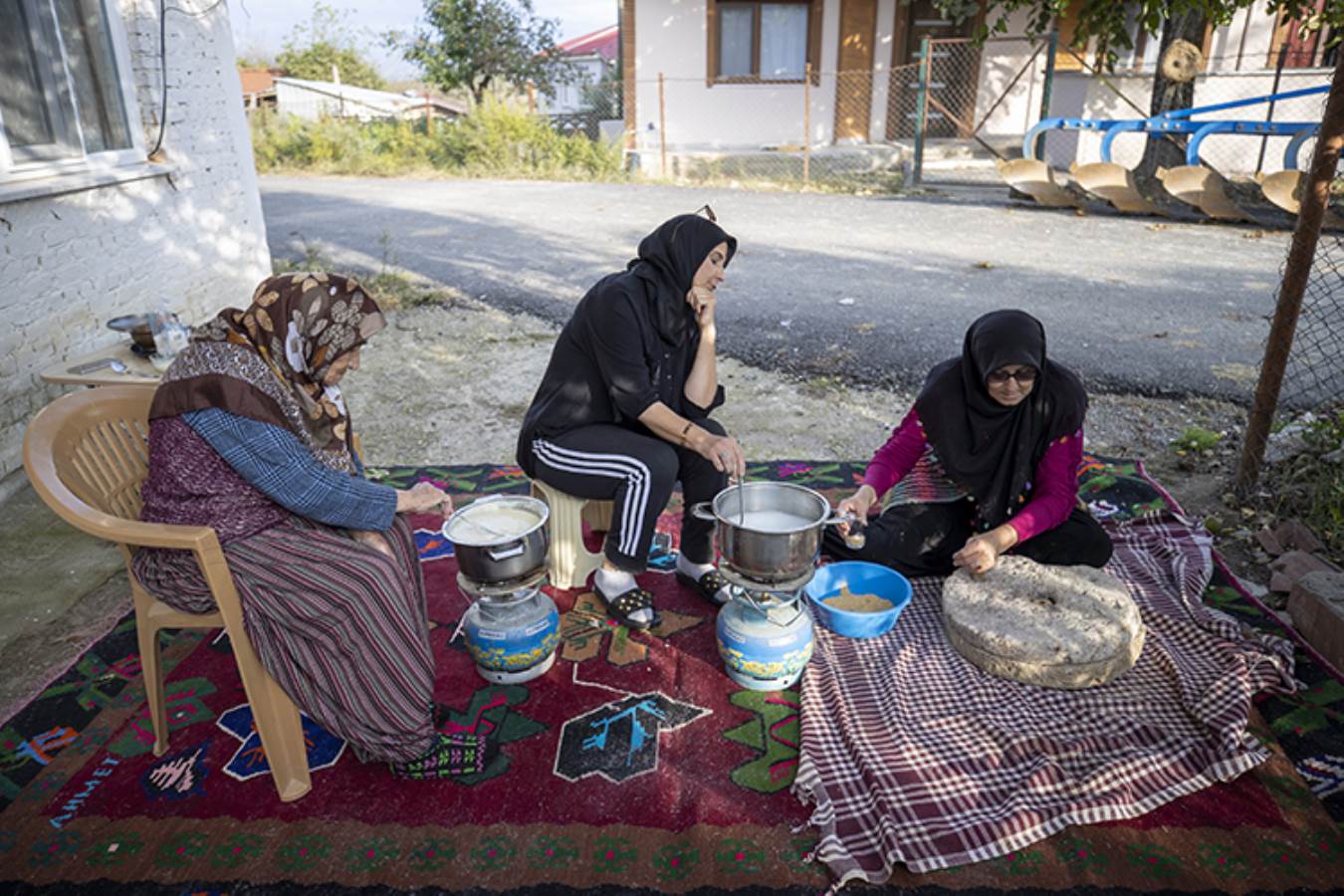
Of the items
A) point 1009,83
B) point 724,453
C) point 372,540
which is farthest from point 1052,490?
point 1009,83

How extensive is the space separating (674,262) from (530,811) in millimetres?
1745

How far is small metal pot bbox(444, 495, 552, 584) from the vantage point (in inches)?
94.3

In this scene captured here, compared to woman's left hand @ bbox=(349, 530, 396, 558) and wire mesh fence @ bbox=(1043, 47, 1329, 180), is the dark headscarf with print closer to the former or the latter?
woman's left hand @ bbox=(349, 530, 396, 558)

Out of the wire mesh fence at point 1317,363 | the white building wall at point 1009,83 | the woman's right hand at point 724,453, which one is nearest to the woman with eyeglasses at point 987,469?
the woman's right hand at point 724,453

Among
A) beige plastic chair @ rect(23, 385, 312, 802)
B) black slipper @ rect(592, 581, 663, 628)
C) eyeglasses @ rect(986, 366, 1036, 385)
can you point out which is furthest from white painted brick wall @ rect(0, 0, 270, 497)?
eyeglasses @ rect(986, 366, 1036, 385)

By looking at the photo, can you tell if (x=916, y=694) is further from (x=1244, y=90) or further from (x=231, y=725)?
(x=1244, y=90)

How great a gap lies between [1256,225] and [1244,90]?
16.1 ft

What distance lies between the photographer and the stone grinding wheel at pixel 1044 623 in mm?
2510

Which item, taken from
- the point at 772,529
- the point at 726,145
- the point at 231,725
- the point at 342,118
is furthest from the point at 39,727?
the point at 342,118

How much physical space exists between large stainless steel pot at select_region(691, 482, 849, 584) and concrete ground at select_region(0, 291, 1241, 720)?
1715 millimetres

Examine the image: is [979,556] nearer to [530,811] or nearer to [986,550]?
[986,550]

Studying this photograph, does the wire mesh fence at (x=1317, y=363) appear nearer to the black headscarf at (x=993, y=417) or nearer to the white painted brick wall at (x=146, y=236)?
the black headscarf at (x=993, y=417)

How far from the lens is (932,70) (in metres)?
15.1

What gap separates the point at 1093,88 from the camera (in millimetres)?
13609
